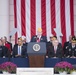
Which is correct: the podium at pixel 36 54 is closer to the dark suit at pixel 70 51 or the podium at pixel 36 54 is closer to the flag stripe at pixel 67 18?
the dark suit at pixel 70 51

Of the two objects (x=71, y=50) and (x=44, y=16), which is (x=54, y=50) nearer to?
(x=71, y=50)

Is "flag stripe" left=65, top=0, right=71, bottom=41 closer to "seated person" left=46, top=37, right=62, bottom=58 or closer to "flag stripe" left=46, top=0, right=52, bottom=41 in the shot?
"flag stripe" left=46, top=0, right=52, bottom=41

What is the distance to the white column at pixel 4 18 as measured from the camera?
15.9m

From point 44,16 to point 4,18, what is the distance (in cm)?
202

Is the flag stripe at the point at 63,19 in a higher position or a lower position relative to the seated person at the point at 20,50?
higher

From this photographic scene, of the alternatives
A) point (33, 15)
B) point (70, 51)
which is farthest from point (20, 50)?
point (33, 15)

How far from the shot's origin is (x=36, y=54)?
10.8 m

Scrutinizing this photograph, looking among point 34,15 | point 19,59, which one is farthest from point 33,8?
point 19,59

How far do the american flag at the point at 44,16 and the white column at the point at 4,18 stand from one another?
1.60ft

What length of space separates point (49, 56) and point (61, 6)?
507 cm

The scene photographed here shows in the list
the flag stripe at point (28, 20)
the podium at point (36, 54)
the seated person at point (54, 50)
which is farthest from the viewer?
the flag stripe at point (28, 20)

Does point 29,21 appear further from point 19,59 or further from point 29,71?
point 29,71

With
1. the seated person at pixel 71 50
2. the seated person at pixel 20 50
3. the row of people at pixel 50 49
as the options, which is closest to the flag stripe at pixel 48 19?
the row of people at pixel 50 49

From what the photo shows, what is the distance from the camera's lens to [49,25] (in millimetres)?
16359
